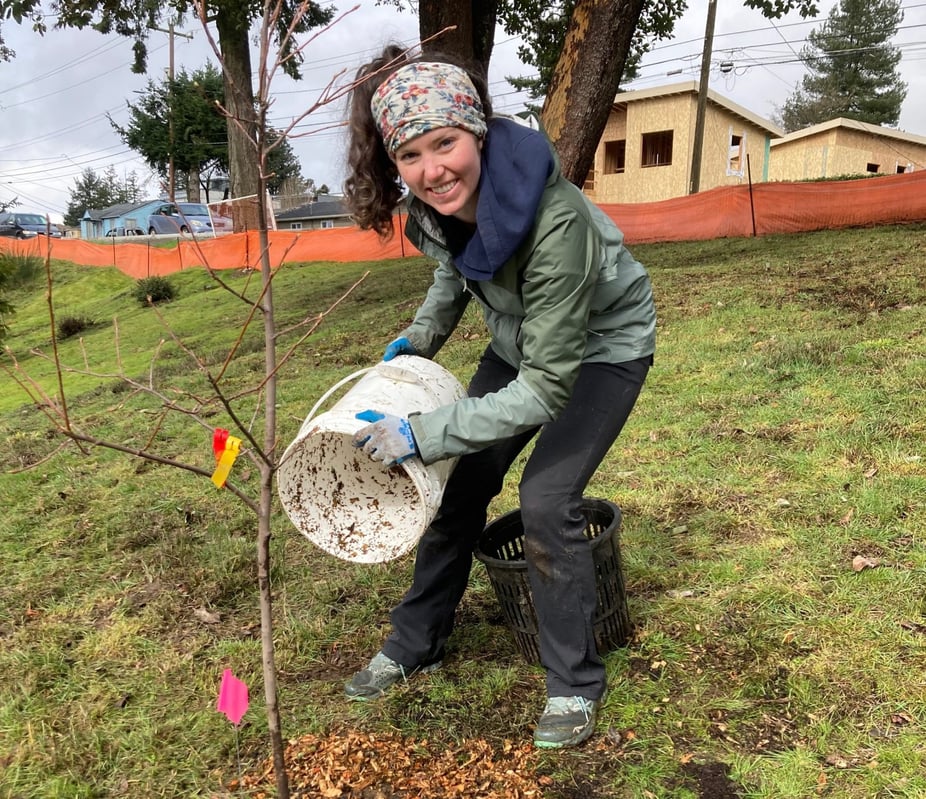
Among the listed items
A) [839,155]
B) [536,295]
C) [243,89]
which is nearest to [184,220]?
[536,295]

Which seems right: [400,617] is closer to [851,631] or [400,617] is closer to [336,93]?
[851,631]

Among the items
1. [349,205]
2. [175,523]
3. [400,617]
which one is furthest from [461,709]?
[175,523]

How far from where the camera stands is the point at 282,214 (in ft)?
156

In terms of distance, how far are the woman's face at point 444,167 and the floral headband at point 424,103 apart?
2 cm

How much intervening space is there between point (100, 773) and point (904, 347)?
4.97 metres

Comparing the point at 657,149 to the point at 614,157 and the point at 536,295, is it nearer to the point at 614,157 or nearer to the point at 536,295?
the point at 614,157

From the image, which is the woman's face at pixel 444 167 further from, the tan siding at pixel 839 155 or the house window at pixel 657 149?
the tan siding at pixel 839 155

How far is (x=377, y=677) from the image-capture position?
94.3 inches

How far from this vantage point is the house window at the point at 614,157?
24141mm

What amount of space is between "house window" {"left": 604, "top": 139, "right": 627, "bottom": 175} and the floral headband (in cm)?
2365

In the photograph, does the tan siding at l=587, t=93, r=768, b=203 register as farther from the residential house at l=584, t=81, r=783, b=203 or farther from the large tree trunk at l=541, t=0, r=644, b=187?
the large tree trunk at l=541, t=0, r=644, b=187

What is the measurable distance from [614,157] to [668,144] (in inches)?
70.6

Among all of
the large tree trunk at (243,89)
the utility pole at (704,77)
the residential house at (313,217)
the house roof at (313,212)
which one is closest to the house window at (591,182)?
the utility pole at (704,77)

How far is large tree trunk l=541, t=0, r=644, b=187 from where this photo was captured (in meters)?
6.07
